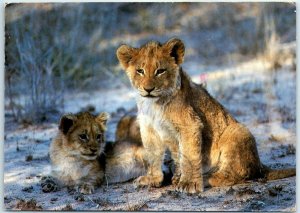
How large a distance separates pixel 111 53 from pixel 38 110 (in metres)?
1.52

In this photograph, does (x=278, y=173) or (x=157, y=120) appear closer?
(x=157, y=120)

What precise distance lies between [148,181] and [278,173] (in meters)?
1.06

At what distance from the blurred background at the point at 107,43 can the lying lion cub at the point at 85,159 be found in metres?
1.40

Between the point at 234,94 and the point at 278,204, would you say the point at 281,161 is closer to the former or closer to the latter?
the point at 278,204

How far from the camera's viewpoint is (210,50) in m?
8.22

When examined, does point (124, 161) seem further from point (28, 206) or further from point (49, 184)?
point (28, 206)

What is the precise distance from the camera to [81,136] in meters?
5.82

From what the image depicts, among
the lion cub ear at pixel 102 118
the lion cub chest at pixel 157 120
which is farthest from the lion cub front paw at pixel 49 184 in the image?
the lion cub chest at pixel 157 120

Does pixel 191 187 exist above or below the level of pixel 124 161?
below

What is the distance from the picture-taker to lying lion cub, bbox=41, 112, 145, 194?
5812 mm

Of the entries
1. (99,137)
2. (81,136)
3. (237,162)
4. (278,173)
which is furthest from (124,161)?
(278,173)

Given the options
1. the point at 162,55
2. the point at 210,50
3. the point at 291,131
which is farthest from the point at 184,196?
the point at 210,50

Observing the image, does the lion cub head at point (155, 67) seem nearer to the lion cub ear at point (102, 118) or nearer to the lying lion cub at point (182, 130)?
the lying lion cub at point (182, 130)

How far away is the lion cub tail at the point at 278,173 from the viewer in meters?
5.72
